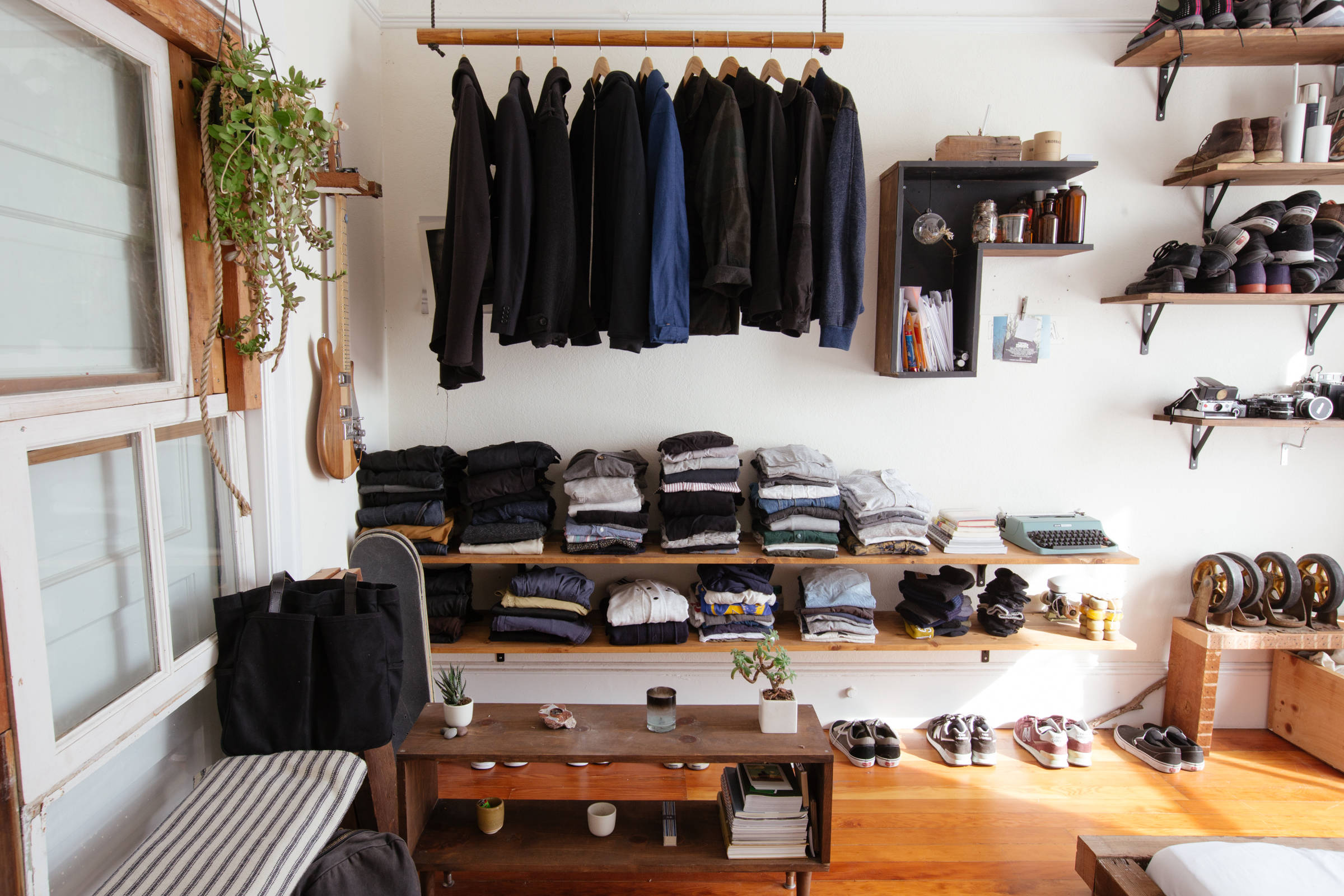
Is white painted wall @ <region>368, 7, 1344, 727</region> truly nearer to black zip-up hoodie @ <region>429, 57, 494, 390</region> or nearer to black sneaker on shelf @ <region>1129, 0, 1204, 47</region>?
black sneaker on shelf @ <region>1129, 0, 1204, 47</region>

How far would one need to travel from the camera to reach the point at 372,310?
9.27 ft

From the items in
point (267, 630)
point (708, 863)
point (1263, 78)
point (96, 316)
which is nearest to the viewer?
point (96, 316)

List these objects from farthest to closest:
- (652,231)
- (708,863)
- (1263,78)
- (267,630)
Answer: (1263,78)
(652,231)
(708,863)
(267,630)

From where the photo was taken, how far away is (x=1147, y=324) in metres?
2.97

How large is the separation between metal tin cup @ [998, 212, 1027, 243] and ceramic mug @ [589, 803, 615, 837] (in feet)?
7.68

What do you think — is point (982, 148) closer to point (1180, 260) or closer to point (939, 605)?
point (1180, 260)

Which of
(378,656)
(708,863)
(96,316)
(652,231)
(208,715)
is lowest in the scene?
(708,863)

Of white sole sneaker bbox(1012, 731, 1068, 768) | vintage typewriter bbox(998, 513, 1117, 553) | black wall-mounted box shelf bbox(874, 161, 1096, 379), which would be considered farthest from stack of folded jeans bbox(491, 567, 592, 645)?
white sole sneaker bbox(1012, 731, 1068, 768)

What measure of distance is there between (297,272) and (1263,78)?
3.55 m

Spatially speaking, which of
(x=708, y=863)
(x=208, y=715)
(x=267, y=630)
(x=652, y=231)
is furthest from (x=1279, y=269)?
(x=208, y=715)

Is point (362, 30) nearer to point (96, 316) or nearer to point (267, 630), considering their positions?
point (96, 316)

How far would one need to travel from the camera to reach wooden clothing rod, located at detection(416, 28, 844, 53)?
2.36 meters

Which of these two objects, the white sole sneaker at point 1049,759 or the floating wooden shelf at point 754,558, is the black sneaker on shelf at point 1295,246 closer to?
the floating wooden shelf at point 754,558

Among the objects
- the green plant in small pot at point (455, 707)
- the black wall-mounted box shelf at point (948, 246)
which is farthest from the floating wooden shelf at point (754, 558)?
the black wall-mounted box shelf at point (948, 246)
